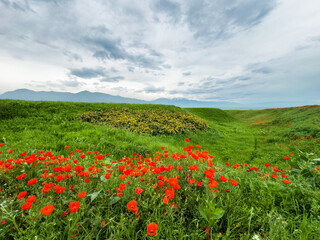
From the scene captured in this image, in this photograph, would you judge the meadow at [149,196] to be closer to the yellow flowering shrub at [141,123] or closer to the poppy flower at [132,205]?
the poppy flower at [132,205]

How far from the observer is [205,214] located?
1.71 metres

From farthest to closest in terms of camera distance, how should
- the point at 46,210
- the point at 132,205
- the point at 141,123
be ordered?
the point at 141,123, the point at 132,205, the point at 46,210

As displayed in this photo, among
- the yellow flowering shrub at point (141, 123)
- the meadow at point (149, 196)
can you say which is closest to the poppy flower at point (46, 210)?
the meadow at point (149, 196)

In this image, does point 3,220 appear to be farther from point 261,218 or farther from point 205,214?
point 261,218

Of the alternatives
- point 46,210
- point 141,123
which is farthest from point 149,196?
point 141,123

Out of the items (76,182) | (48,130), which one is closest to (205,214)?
(76,182)

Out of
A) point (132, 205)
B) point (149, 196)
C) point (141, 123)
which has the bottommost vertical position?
point (141, 123)

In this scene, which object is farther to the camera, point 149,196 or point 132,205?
point 149,196

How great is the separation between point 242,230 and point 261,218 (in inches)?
12.3

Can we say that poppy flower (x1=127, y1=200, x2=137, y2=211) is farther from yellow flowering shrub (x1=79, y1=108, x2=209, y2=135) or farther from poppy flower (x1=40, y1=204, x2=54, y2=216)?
yellow flowering shrub (x1=79, y1=108, x2=209, y2=135)

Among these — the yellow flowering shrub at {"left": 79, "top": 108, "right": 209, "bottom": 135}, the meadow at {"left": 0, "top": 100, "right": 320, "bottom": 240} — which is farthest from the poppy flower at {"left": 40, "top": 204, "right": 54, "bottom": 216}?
the yellow flowering shrub at {"left": 79, "top": 108, "right": 209, "bottom": 135}

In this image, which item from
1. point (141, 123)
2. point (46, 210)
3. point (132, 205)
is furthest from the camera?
point (141, 123)

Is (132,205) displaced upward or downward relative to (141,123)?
upward

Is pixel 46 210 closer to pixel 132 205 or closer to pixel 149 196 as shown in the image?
pixel 132 205
